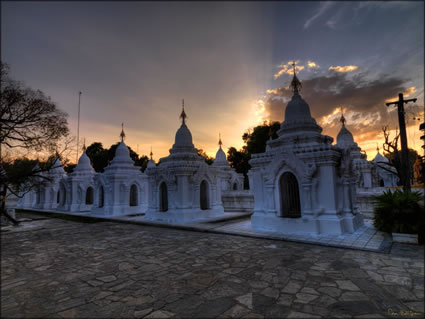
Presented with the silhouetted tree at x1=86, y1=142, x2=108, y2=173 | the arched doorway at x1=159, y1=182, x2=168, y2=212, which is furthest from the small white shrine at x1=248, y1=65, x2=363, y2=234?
the silhouetted tree at x1=86, y1=142, x2=108, y2=173

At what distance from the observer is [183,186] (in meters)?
14.1

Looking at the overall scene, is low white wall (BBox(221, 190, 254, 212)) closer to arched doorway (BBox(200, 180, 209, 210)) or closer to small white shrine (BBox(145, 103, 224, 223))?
small white shrine (BBox(145, 103, 224, 223))

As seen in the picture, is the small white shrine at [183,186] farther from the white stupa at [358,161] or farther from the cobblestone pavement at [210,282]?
the white stupa at [358,161]

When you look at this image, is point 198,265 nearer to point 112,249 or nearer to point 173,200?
point 112,249

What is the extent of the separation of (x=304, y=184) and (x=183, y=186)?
6989 mm

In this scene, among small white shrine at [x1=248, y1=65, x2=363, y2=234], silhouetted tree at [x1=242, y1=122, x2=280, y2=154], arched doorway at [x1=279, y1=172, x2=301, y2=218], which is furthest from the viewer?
silhouetted tree at [x1=242, y1=122, x2=280, y2=154]

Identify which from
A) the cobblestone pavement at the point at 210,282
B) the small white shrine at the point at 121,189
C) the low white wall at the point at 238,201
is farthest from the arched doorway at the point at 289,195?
the small white shrine at the point at 121,189

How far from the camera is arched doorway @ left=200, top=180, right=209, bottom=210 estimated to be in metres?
15.7

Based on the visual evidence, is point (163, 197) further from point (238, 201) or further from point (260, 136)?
point (260, 136)

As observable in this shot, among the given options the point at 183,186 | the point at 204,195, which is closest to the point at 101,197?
the point at 204,195

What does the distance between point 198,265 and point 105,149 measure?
143 feet

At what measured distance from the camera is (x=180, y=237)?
31.9 ft

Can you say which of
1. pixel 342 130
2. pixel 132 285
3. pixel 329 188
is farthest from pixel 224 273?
pixel 342 130

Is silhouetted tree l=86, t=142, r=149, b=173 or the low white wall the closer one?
the low white wall
